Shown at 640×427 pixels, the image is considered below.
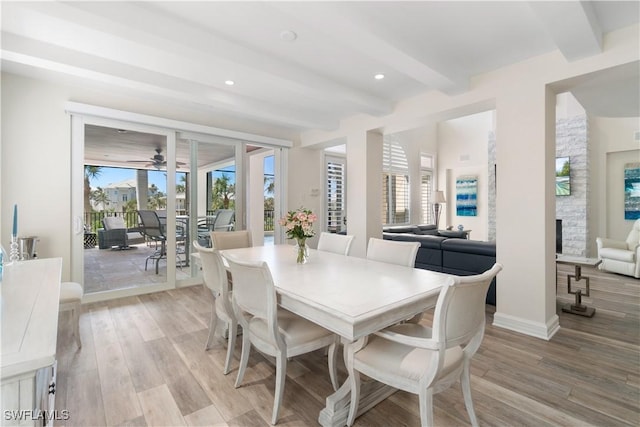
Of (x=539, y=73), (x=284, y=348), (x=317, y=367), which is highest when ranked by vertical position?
(x=539, y=73)

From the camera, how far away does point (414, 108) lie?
12.5 ft

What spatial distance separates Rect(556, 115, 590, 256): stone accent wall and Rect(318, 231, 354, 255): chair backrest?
571 cm

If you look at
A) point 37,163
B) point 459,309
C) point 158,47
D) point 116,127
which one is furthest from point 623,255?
point 37,163

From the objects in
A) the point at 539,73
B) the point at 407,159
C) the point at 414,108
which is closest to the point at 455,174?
the point at 407,159

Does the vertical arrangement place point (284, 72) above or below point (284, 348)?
above

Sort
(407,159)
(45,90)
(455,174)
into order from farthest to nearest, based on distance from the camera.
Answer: (455,174) < (407,159) < (45,90)

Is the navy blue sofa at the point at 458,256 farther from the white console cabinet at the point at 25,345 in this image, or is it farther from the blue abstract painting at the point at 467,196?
the blue abstract painting at the point at 467,196

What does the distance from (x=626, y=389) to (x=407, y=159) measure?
646cm

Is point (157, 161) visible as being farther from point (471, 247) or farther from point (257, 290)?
point (471, 247)

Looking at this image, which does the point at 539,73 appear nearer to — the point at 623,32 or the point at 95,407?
the point at 623,32

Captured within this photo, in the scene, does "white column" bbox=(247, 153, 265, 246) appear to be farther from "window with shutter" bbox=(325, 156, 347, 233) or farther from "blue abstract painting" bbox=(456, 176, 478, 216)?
"blue abstract painting" bbox=(456, 176, 478, 216)

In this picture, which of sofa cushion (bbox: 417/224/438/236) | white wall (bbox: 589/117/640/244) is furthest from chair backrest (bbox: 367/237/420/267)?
white wall (bbox: 589/117/640/244)

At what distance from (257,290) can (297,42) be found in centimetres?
210

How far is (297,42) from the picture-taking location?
2.51m
